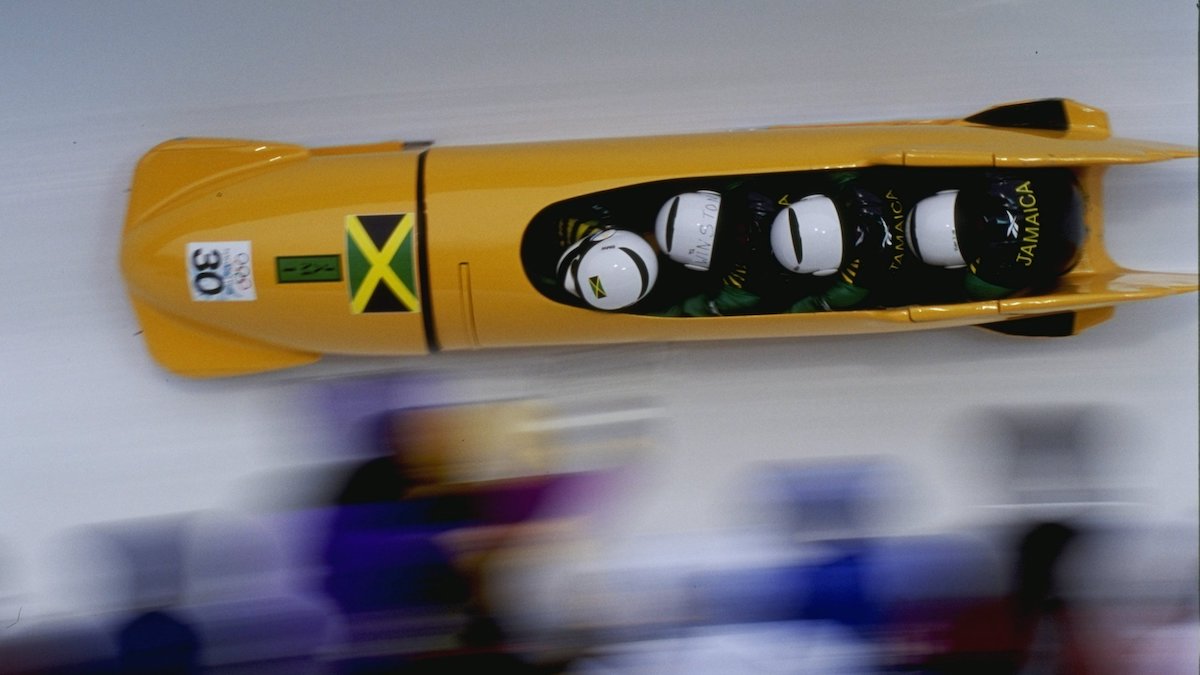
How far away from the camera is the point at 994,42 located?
2.41m

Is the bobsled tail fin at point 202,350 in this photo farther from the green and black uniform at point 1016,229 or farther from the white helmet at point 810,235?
the green and black uniform at point 1016,229

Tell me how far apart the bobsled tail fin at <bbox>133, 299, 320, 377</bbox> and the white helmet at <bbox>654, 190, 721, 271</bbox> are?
47.4 inches

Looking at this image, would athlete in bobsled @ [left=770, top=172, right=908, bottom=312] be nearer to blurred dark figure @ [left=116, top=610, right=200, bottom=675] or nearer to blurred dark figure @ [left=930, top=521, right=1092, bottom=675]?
blurred dark figure @ [left=930, top=521, right=1092, bottom=675]

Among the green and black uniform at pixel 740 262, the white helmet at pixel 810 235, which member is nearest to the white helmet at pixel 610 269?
the green and black uniform at pixel 740 262

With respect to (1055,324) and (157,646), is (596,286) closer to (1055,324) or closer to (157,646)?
(1055,324)

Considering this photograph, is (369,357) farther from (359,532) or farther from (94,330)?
(94,330)

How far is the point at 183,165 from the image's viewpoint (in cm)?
225

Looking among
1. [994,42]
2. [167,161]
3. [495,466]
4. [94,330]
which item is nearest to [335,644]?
[495,466]

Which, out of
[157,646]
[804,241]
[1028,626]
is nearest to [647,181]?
[804,241]

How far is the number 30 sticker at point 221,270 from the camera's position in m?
2.05

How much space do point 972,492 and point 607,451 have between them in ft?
4.03

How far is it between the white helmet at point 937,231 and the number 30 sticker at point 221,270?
180 cm

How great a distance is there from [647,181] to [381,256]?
0.73 m

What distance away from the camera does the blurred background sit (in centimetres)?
239
